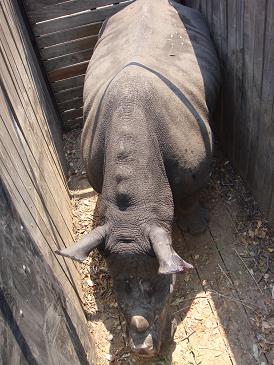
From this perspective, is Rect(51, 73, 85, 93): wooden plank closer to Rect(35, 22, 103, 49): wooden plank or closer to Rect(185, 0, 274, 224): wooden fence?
Rect(35, 22, 103, 49): wooden plank

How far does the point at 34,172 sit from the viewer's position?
301cm

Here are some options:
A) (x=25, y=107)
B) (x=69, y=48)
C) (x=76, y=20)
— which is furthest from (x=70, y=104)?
(x=25, y=107)

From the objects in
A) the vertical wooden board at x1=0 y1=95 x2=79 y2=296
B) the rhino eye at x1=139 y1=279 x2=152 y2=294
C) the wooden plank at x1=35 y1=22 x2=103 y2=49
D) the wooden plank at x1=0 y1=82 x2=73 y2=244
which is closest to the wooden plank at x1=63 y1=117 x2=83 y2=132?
the wooden plank at x1=35 y1=22 x2=103 y2=49

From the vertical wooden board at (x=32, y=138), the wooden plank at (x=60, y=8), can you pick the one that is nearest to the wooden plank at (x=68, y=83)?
the wooden plank at (x=60, y=8)

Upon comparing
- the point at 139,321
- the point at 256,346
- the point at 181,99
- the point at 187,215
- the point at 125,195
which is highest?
the point at 181,99

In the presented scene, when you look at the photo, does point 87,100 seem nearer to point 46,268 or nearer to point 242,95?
point 242,95

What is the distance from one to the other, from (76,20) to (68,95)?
3.21ft

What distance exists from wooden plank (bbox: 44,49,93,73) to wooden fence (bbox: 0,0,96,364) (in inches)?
19.6

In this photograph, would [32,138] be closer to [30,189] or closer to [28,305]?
[30,189]

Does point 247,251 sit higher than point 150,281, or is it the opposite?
point 150,281

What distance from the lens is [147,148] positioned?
10.3ft

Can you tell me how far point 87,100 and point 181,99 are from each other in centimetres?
96

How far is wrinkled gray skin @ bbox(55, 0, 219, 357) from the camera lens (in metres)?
2.98

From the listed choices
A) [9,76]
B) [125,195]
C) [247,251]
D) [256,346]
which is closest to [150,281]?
[125,195]
